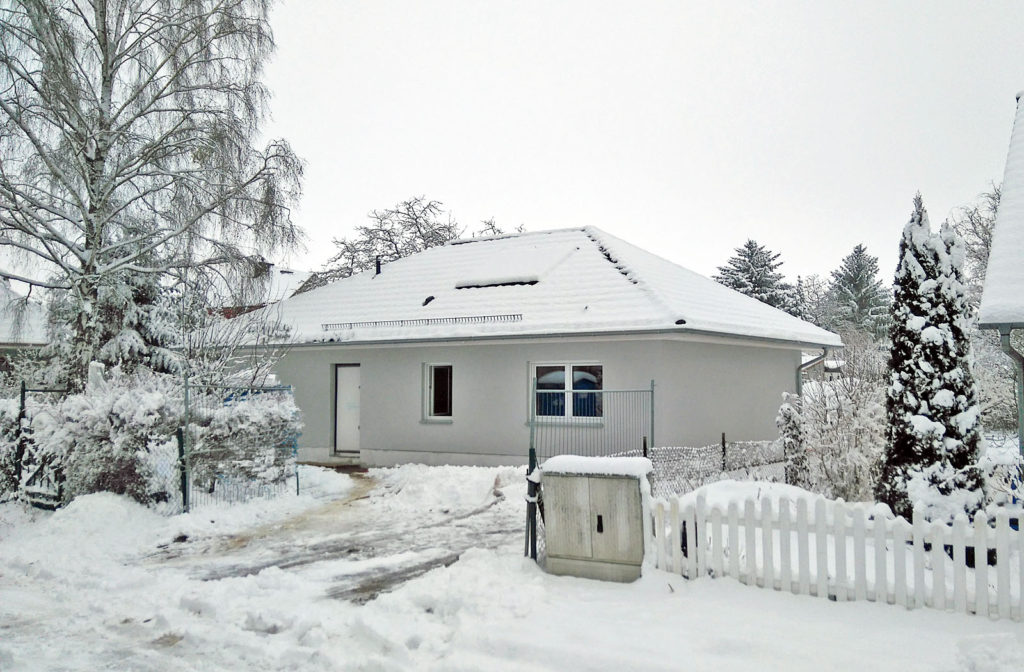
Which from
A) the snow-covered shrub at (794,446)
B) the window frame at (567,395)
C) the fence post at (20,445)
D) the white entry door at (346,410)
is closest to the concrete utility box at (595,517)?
the snow-covered shrub at (794,446)

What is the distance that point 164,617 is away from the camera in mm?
6102

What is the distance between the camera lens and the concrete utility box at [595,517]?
672cm

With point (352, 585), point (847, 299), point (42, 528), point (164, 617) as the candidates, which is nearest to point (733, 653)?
point (352, 585)

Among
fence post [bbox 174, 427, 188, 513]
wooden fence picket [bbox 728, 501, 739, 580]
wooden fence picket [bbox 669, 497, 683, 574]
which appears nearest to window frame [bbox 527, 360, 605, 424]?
fence post [bbox 174, 427, 188, 513]

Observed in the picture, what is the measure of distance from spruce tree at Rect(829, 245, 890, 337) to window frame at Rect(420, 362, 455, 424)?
39276 millimetres

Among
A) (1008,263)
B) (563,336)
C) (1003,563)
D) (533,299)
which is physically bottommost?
(1003,563)

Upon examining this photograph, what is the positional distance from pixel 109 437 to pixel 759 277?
4084 cm

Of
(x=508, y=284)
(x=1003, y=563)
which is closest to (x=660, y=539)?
(x=1003, y=563)

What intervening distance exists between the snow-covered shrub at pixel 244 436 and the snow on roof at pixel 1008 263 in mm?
10119

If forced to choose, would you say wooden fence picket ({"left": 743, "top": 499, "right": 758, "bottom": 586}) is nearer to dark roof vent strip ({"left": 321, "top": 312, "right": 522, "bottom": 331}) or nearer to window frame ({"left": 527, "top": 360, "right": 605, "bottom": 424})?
window frame ({"left": 527, "top": 360, "right": 605, "bottom": 424})

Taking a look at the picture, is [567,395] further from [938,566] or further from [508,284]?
[938,566]

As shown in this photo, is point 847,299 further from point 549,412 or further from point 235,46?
point 235,46

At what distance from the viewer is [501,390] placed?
15.3m

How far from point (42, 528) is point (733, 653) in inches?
358
